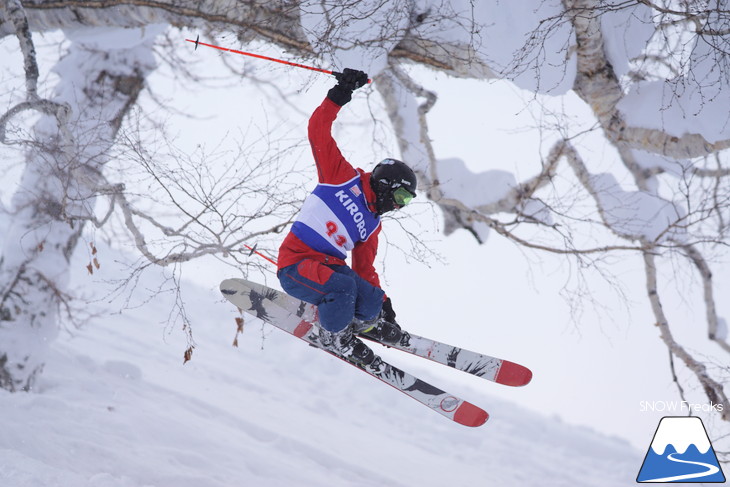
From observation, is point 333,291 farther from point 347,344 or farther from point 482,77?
point 482,77

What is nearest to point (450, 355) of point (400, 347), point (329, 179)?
point (400, 347)

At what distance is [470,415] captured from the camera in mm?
5020

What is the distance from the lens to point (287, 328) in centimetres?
479

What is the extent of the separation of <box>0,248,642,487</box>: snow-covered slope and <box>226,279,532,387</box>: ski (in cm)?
48

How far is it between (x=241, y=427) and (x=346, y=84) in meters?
6.39

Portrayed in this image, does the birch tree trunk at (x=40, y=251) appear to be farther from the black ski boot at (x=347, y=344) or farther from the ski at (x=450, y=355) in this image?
the black ski boot at (x=347, y=344)

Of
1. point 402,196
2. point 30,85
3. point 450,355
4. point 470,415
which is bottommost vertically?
point 470,415

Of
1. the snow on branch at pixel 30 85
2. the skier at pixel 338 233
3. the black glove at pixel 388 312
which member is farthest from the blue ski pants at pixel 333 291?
the snow on branch at pixel 30 85

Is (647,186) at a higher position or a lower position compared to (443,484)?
higher

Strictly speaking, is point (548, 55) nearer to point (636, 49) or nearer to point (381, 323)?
point (636, 49)

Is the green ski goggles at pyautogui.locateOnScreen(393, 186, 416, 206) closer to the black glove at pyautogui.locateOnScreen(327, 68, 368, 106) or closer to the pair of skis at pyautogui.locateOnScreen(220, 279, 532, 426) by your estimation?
the black glove at pyautogui.locateOnScreen(327, 68, 368, 106)

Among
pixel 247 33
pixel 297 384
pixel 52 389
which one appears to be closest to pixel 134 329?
pixel 297 384

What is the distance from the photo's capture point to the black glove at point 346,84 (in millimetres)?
3613

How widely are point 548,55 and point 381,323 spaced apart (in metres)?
2.46
